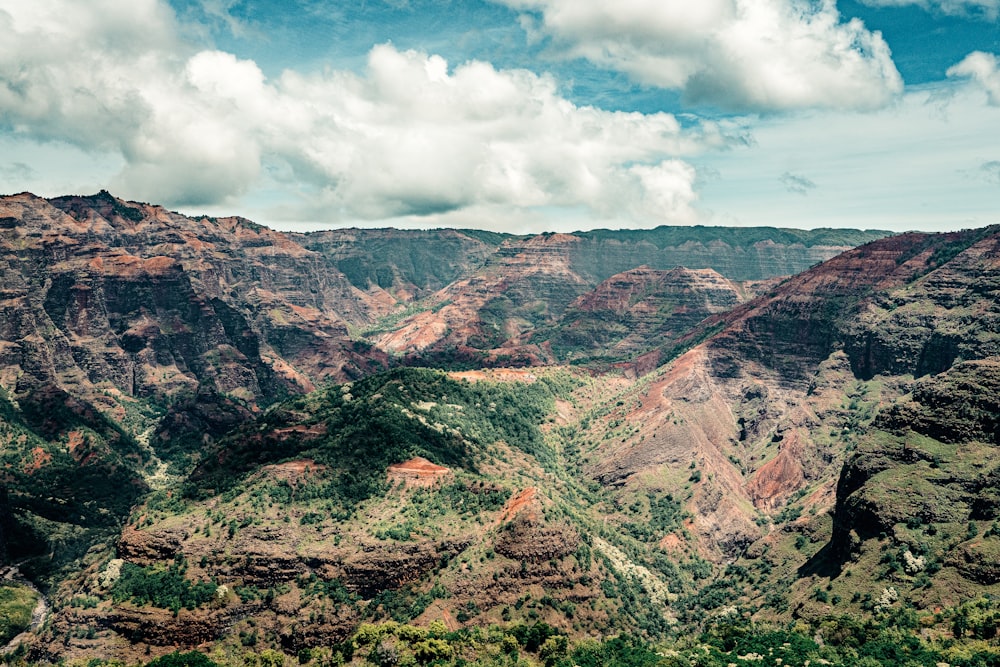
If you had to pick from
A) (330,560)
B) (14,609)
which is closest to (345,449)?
(330,560)

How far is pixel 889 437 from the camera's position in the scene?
15412 cm

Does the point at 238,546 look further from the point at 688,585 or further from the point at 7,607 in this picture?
the point at 688,585

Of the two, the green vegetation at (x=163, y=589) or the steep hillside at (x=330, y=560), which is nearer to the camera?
the green vegetation at (x=163, y=589)

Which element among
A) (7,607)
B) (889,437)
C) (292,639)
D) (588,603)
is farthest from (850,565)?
(7,607)

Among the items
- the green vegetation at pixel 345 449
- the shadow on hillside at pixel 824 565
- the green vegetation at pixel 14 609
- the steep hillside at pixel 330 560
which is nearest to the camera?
the steep hillside at pixel 330 560

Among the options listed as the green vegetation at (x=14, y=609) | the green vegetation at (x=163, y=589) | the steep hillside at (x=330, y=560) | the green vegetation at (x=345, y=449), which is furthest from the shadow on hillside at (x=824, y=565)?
the green vegetation at (x=14, y=609)

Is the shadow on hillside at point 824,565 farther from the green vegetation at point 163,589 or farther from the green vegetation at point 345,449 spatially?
the green vegetation at point 163,589

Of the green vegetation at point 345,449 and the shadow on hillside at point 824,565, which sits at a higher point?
the green vegetation at point 345,449

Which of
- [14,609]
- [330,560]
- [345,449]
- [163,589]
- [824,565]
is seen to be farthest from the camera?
[345,449]

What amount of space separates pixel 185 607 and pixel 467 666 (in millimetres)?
49244

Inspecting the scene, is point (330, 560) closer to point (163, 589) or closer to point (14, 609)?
point (163, 589)

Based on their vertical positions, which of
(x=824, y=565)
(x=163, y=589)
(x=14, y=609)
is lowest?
(x=14, y=609)

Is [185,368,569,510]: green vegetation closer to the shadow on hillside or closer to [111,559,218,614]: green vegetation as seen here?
[111,559,218,614]: green vegetation

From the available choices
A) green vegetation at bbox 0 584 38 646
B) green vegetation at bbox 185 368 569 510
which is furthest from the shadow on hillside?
green vegetation at bbox 0 584 38 646
